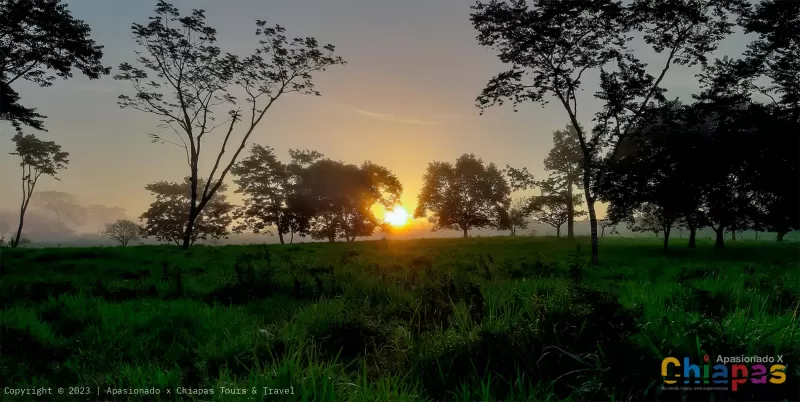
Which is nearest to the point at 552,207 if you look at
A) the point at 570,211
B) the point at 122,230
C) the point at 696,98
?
the point at 570,211

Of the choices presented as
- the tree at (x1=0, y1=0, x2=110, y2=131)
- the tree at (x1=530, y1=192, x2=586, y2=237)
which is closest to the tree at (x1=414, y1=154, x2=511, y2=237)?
the tree at (x1=530, y1=192, x2=586, y2=237)

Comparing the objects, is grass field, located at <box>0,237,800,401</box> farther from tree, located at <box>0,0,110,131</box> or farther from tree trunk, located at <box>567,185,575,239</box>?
tree trunk, located at <box>567,185,575,239</box>

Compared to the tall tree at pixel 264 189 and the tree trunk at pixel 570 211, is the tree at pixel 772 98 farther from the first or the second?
the tall tree at pixel 264 189

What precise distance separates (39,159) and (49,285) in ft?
169

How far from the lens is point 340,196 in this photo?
192 feet

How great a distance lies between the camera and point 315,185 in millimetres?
58188

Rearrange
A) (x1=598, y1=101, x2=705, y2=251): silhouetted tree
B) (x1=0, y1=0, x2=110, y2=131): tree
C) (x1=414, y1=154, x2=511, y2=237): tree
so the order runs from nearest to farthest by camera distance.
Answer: (x1=0, y1=0, x2=110, y2=131): tree
(x1=598, y1=101, x2=705, y2=251): silhouetted tree
(x1=414, y1=154, x2=511, y2=237): tree

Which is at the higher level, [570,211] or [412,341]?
[570,211]

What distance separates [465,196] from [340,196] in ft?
69.0

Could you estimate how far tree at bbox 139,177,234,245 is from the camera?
58.4m

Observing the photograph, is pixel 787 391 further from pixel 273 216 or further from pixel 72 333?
pixel 273 216

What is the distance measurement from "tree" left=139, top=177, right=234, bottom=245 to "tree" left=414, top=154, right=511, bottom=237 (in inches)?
1256

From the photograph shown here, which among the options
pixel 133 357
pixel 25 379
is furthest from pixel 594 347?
pixel 25 379

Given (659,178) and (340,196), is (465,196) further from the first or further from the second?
(659,178)
